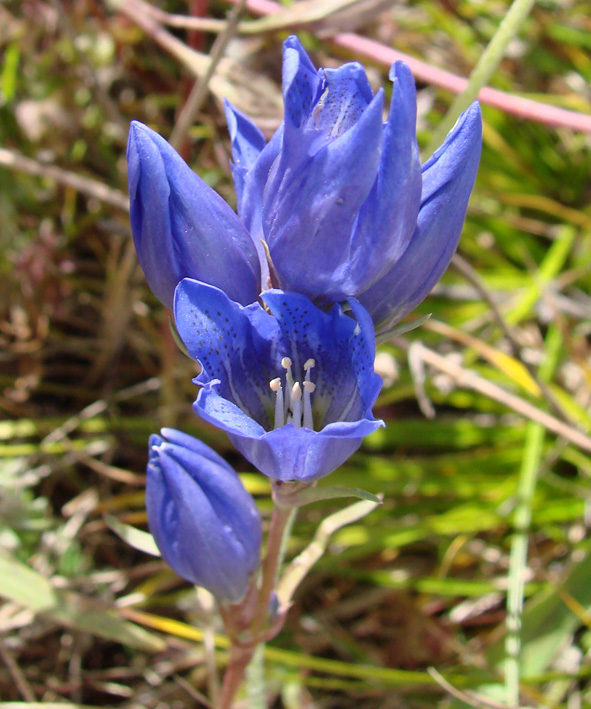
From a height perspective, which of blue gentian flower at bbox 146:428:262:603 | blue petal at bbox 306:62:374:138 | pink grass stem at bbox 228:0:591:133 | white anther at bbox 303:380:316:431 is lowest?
blue gentian flower at bbox 146:428:262:603

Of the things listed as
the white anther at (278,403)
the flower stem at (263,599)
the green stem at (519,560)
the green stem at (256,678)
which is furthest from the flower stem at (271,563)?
the green stem at (519,560)

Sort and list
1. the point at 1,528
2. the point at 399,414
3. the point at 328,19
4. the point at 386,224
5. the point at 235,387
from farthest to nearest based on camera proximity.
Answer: the point at 399,414 < the point at 328,19 < the point at 1,528 < the point at 235,387 < the point at 386,224

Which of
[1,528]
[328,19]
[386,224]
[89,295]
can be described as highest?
[328,19]

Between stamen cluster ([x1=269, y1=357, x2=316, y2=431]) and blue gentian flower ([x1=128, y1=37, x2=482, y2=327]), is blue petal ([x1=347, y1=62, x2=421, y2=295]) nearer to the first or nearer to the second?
blue gentian flower ([x1=128, y1=37, x2=482, y2=327])

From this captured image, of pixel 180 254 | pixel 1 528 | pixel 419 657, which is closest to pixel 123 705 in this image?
pixel 1 528

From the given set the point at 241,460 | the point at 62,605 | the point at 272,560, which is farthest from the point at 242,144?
the point at 241,460

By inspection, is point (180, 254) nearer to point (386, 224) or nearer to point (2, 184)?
point (386, 224)

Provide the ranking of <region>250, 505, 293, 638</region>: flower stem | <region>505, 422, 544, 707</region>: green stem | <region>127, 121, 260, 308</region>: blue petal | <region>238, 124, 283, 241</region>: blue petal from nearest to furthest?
1. <region>127, 121, 260, 308</region>: blue petal
2. <region>238, 124, 283, 241</region>: blue petal
3. <region>250, 505, 293, 638</region>: flower stem
4. <region>505, 422, 544, 707</region>: green stem

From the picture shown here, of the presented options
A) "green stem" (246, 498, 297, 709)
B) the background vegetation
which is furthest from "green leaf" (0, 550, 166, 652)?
"green stem" (246, 498, 297, 709)
